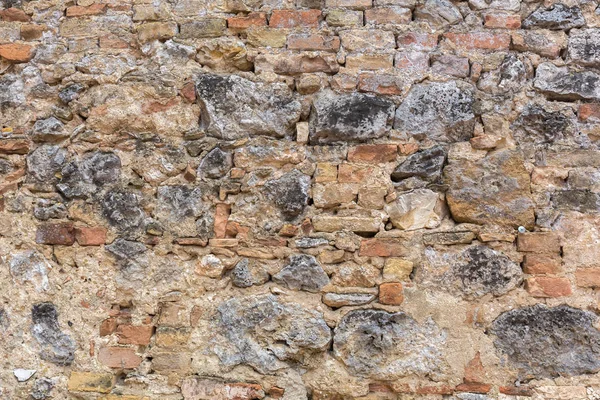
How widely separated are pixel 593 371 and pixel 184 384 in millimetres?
1501

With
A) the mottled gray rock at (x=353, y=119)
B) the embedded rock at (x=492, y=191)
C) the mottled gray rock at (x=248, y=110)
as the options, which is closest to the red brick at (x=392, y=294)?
the embedded rock at (x=492, y=191)

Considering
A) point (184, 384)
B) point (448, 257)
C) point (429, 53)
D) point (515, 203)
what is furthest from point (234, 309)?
point (429, 53)

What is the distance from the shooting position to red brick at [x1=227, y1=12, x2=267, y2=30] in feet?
6.98

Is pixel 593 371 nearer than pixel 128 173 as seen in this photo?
Yes

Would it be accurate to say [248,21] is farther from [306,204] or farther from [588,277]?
[588,277]

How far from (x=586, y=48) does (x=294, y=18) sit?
1.15 m

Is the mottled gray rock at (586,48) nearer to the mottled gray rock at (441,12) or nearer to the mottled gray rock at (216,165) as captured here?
the mottled gray rock at (441,12)

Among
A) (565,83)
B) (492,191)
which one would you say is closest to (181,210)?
(492,191)

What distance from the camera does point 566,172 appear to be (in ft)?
6.48

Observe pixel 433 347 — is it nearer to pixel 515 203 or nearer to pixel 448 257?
pixel 448 257

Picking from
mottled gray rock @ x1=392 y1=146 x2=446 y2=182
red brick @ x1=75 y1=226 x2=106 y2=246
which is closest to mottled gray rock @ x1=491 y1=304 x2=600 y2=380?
mottled gray rock @ x1=392 y1=146 x2=446 y2=182

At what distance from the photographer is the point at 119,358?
2020mm

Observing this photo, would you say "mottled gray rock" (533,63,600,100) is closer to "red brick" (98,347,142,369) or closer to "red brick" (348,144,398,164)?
"red brick" (348,144,398,164)

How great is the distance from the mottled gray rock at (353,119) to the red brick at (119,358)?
110cm
